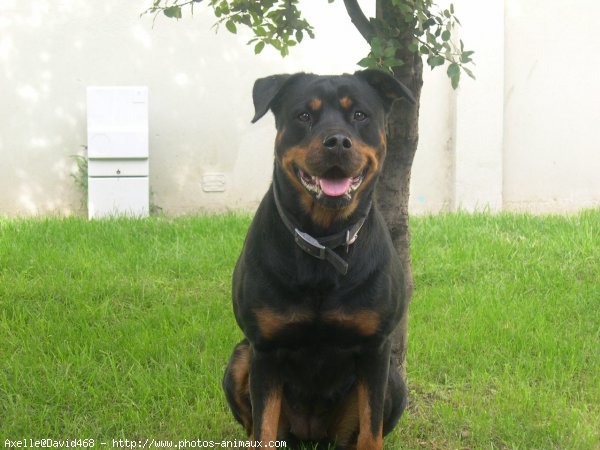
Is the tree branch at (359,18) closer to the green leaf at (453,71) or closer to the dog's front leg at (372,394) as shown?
the green leaf at (453,71)

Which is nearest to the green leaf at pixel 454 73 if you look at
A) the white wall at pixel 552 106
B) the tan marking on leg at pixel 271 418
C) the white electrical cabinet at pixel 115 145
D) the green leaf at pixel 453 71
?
the green leaf at pixel 453 71

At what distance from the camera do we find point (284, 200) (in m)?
3.45

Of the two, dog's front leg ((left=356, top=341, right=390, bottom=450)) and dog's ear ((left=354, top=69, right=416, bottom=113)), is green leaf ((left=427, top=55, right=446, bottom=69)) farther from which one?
dog's front leg ((left=356, top=341, right=390, bottom=450))

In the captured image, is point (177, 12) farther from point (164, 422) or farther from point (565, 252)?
point (565, 252)

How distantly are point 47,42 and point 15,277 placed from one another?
319 cm

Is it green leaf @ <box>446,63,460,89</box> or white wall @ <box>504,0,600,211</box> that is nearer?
green leaf @ <box>446,63,460,89</box>

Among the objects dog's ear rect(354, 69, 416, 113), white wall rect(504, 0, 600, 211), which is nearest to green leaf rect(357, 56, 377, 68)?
dog's ear rect(354, 69, 416, 113)

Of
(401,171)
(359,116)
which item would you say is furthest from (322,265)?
(401,171)

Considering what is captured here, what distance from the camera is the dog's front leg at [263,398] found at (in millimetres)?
3404

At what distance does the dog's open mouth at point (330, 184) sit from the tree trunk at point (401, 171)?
0.90 meters

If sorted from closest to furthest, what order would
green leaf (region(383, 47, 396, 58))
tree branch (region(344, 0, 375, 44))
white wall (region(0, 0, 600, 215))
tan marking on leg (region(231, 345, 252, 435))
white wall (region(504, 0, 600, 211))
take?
green leaf (region(383, 47, 396, 58)) → tan marking on leg (region(231, 345, 252, 435)) → tree branch (region(344, 0, 375, 44)) → white wall (region(0, 0, 600, 215)) → white wall (region(504, 0, 600, 211))

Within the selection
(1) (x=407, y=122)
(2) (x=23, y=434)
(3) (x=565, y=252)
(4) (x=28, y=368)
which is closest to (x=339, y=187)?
(1) (x=407, y=122)

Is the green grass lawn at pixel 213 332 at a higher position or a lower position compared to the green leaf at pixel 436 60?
lower

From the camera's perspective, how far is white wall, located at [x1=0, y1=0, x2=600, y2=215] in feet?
26.9
